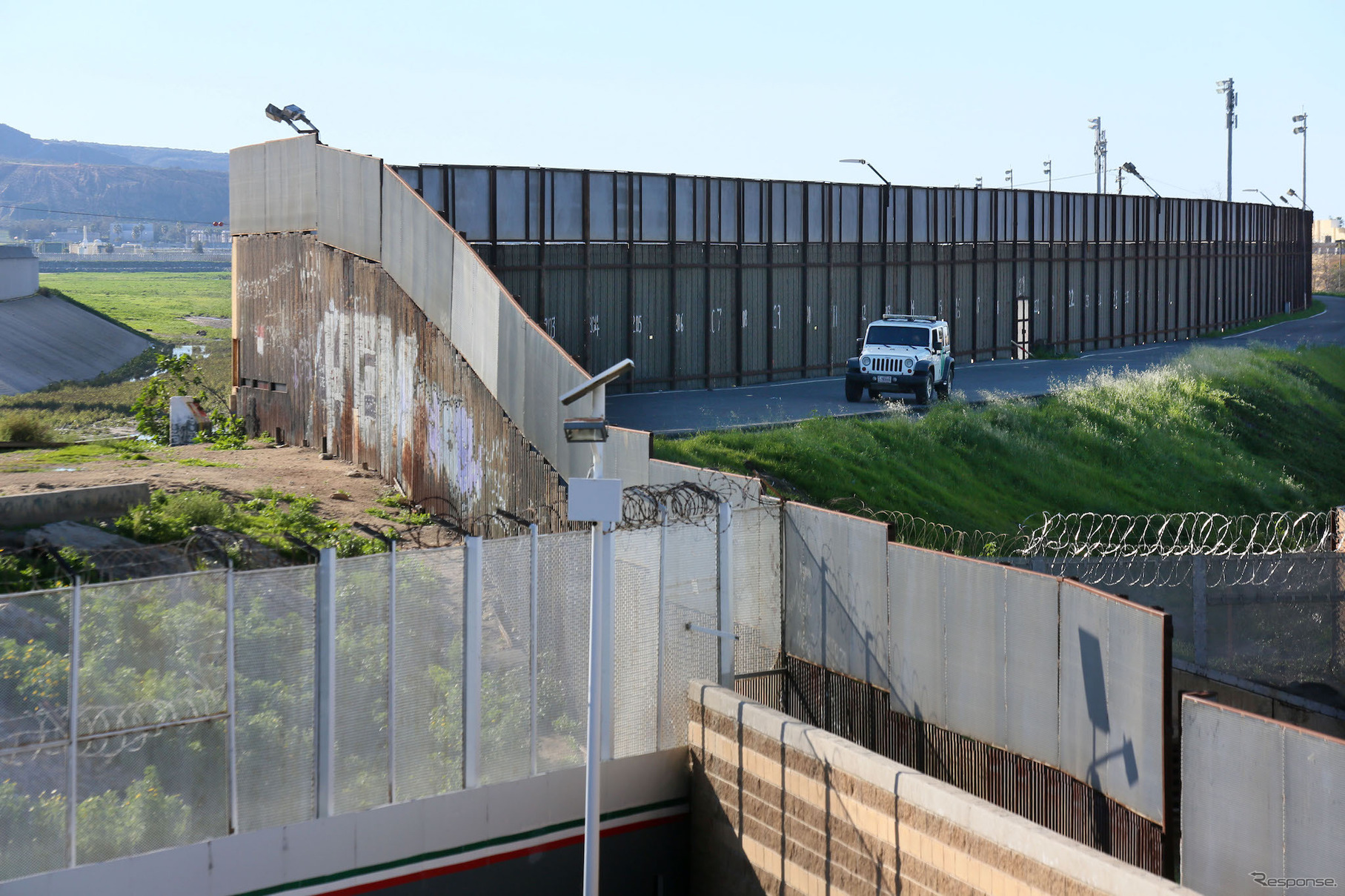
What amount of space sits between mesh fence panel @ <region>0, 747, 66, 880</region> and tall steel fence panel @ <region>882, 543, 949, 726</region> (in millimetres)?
7003

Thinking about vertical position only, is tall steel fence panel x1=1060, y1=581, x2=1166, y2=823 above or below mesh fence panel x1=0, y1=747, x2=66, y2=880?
above

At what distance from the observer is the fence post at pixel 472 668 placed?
11344mm

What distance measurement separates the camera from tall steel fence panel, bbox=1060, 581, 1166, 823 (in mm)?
9469

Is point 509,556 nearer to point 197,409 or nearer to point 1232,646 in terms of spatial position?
point 1232,646

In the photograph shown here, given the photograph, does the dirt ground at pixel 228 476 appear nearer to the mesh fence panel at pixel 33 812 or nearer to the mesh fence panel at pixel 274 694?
the mesh fence panel at pixel 274 694

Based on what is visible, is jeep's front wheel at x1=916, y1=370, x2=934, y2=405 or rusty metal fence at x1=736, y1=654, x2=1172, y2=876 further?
jeep's front wheel at x1=916, y1=370, x2=934, y2=405

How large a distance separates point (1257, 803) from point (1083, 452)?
22776 mm

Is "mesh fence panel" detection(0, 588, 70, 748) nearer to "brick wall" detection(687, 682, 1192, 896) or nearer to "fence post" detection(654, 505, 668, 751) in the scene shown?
"fence post" detection(654, 505, 668, 751)

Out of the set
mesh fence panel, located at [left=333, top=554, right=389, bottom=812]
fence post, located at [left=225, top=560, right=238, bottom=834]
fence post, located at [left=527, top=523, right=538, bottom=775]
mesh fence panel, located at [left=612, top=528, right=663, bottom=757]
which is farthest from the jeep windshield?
fence post, located at [left=225, top=560, right=238, bottom=834]

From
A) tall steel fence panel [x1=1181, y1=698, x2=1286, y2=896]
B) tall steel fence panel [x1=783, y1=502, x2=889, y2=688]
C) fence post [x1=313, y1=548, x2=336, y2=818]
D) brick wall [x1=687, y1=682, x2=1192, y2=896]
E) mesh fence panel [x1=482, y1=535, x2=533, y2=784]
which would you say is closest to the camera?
tall steel fence panel [x1=1181, y1=698, x2=1286, y2=896]

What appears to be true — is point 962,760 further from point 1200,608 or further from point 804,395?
point 804,395

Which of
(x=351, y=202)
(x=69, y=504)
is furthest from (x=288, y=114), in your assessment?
(x=69, y=504)

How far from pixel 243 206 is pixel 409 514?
1332 cm

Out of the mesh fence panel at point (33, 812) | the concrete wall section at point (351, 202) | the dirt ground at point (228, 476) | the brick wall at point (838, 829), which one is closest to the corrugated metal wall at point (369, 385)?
the concrete wall section at point (351, 202)
